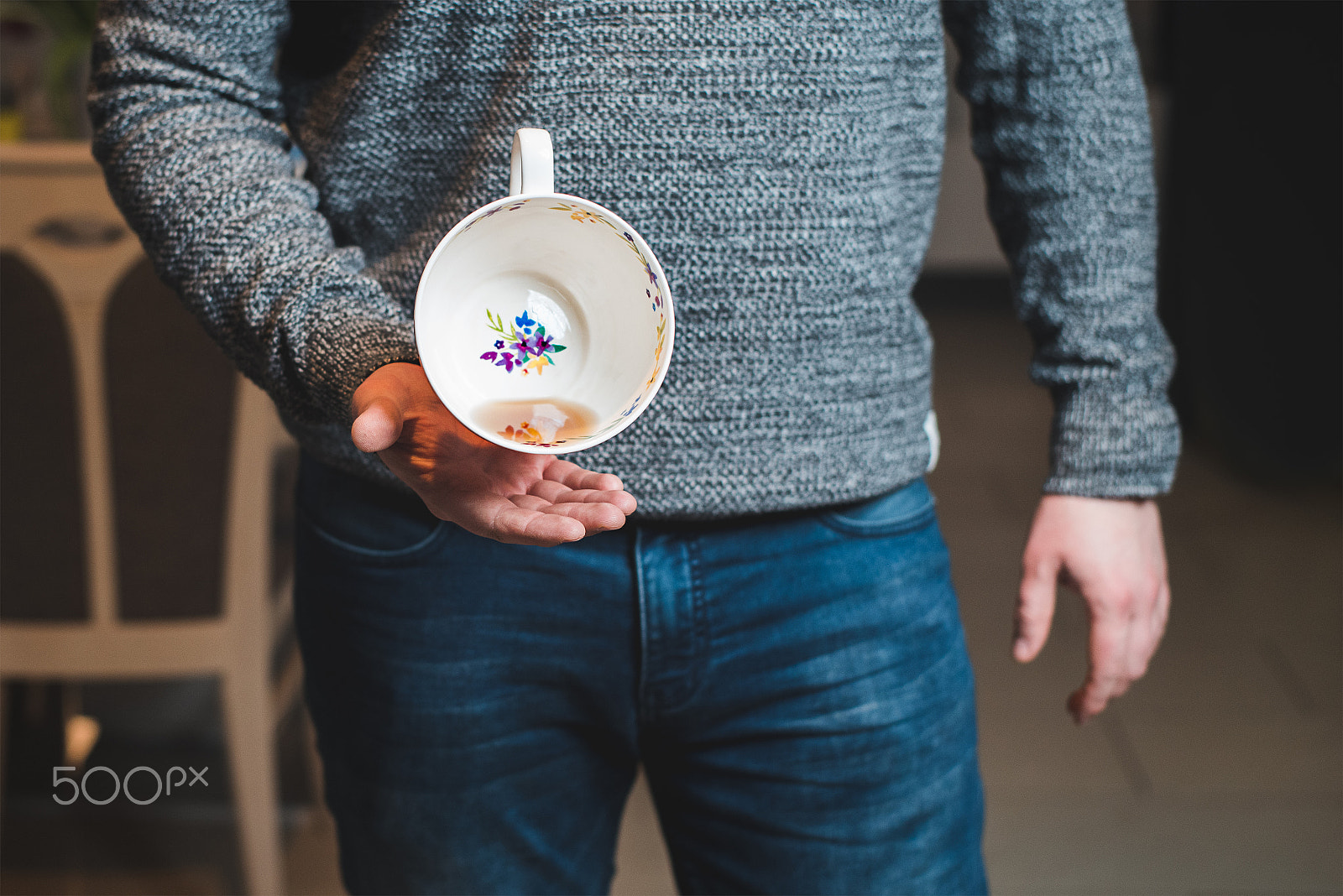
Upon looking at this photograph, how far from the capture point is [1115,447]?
0.69 meters

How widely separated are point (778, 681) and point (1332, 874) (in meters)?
1.42

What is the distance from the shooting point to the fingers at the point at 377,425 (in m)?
0.44

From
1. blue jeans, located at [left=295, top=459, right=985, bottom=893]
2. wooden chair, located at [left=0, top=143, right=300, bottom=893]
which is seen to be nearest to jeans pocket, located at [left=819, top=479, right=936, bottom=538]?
blue jeans, located at [left=295, top=459, right=985, bottom=893]

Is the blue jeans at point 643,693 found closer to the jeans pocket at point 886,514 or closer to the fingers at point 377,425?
the jeans pocket at point 886,514

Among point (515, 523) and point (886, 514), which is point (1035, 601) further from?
point (515, 523)

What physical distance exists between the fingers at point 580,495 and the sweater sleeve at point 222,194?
115 mm

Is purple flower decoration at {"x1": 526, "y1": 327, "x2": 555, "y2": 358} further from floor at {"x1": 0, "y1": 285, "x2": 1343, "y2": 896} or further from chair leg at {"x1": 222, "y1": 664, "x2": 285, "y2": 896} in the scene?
floor at {"x1": 0, "y1": 285, "x2": 1343, "y2": 896}

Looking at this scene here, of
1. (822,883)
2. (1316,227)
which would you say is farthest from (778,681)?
(1316,227)

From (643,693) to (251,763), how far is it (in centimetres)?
96

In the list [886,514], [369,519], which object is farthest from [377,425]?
[886,514]

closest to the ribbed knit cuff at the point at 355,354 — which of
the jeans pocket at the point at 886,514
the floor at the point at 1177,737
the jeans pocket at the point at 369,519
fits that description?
the jeans pocket at the point at 369,519

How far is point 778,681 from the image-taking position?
640 millimetres

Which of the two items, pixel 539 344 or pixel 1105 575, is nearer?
pixel 539 344

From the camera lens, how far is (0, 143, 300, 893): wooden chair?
1.28 meters
